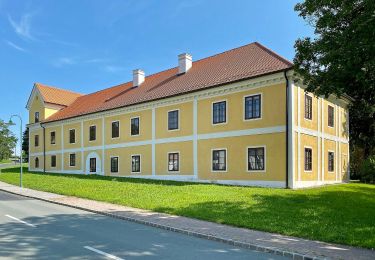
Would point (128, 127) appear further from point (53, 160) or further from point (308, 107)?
point (308, 107)

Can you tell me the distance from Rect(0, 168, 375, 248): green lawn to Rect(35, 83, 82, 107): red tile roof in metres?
27.5

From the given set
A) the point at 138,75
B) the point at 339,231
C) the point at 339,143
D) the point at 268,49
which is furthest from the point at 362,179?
the point at 339,231

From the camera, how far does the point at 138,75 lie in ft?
123

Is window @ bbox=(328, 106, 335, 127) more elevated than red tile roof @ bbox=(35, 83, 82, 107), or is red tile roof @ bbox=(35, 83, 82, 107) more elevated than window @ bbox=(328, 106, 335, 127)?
red tile roof @ bbox=(35, 83, 82, 107)

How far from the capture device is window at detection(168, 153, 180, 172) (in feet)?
94.0

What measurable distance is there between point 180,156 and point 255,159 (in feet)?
21.4

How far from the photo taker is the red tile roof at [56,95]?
47.0 m

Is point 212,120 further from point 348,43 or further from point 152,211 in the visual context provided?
point 348,43

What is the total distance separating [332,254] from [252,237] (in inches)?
90.9

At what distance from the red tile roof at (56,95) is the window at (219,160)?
27.8 metres

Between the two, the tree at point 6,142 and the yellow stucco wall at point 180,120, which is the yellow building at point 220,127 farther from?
the tree at point 6,142

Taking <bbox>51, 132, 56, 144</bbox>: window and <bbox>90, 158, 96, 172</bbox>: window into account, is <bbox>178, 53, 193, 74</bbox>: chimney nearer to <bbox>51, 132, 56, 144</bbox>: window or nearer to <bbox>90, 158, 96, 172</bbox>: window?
<bbox>90, 158, 96, 172</bbox>: window

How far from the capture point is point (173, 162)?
29.0 m

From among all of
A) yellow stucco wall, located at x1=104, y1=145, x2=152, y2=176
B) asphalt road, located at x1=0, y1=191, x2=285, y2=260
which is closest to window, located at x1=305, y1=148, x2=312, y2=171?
yellow stucco wall, located at x1=104, y1=145, x2=152, y2=176
